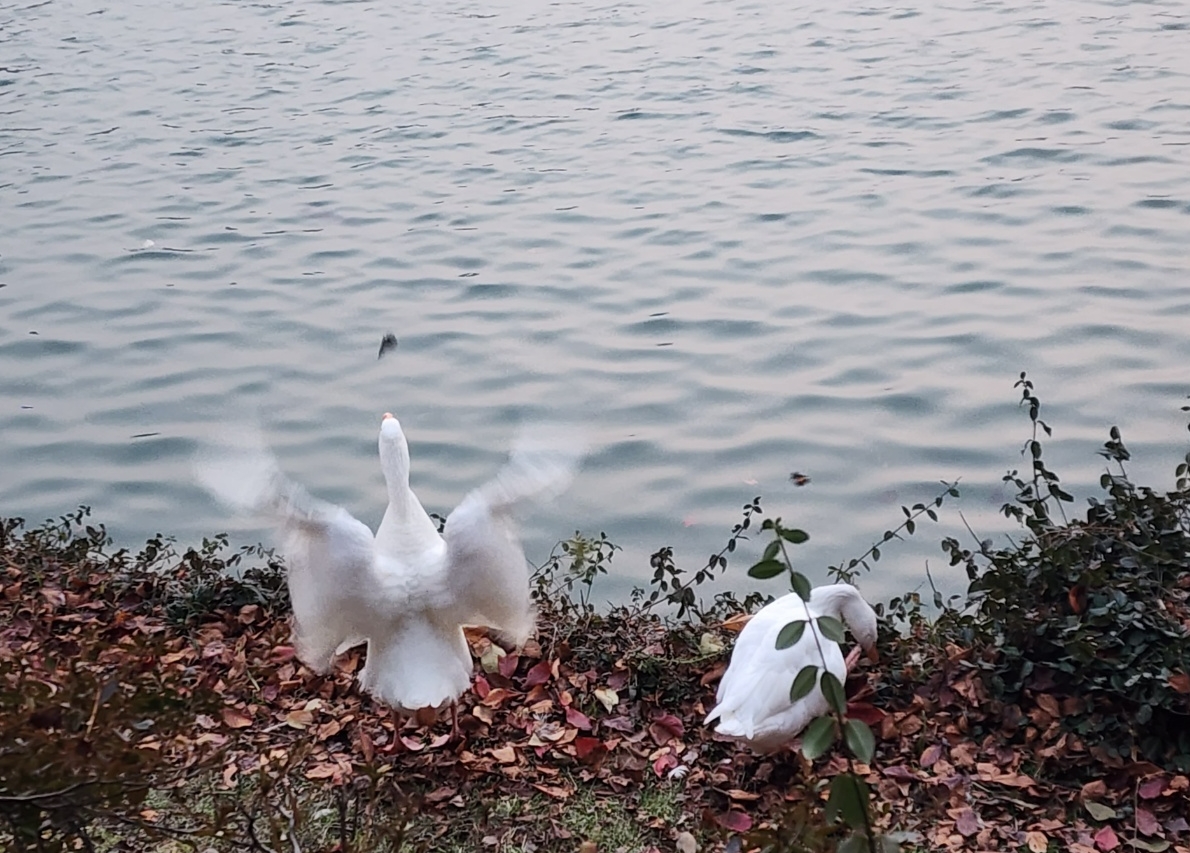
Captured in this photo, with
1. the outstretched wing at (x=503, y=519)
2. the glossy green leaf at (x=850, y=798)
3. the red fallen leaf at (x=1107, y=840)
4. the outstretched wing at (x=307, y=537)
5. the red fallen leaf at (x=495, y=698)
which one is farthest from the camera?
the red fallen leaf at (x=495, y=698)

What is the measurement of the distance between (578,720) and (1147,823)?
5.02 feet

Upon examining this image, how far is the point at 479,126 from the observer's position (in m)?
10.0

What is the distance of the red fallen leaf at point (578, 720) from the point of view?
385cm

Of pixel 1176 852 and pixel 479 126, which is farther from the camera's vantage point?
pixel 479 126

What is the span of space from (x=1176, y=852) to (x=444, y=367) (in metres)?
4.46

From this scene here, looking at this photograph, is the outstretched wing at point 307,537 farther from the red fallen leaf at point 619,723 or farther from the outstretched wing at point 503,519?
the red fallen leaf at point 619,723

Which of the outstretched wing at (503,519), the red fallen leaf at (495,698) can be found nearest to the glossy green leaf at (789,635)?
the outstretched wing at (503,519)

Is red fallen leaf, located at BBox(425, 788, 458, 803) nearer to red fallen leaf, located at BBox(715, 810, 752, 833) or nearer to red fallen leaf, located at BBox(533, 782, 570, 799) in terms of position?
red fallen leaf, located at BBox(533, 782, 570, 799)

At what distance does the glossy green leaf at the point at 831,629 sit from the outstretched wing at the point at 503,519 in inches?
68.6

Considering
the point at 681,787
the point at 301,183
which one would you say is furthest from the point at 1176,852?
the point at 301,183

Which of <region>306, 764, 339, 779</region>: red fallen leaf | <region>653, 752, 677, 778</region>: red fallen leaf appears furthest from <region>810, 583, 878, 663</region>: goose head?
<region>306, 764, 339, 779</region>: red fallen leaf

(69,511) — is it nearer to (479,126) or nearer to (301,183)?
(301,183)

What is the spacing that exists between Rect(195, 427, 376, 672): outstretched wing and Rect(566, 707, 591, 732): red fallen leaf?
25.5 inches

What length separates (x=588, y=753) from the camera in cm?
371
